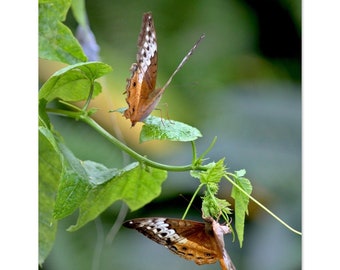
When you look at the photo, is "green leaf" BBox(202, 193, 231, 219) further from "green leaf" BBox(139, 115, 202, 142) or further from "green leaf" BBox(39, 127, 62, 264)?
"green leaf" BBox(39, 127, 62, 264)

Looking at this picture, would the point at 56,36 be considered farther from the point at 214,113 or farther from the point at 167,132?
the point at 214,113

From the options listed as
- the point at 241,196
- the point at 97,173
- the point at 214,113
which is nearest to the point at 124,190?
the point at 97,173

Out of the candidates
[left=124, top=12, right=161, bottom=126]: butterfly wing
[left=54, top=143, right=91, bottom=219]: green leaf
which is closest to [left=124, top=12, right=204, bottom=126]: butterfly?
[left=124, top=12, right=161, bottom=126]: butterfly wing

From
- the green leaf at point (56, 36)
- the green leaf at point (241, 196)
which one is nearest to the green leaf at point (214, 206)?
the green leaf at point (241, 196)

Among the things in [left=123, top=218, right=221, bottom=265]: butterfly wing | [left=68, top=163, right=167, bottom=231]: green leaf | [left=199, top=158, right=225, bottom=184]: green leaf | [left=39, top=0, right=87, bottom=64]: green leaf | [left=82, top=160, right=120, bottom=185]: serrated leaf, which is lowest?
[left=123, top=218, right=221, bottom=265]: butterfly wing
